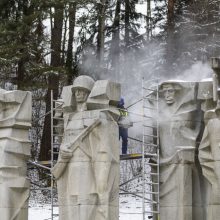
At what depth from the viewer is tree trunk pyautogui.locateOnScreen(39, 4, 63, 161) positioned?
83.5 feet

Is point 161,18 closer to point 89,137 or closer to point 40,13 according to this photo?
point 40,13

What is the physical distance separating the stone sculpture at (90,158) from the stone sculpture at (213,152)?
5.99 ft

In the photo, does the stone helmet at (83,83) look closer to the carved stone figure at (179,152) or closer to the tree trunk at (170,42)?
the carved stone figure at (179,152)

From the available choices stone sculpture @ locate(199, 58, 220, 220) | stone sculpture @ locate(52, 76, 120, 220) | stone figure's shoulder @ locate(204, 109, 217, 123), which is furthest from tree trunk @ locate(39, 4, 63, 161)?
stone figure's shoulder @ locate(204, 109, 217, 123)

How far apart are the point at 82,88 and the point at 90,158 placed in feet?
5.04

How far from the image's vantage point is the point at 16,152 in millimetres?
17703

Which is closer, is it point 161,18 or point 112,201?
point 112,201

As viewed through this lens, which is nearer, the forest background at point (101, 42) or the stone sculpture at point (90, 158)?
the stone sculpture at point (90, 158)

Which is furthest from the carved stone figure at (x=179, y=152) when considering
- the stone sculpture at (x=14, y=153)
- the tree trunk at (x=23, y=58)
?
the tree trunk at (x=23, y=58)

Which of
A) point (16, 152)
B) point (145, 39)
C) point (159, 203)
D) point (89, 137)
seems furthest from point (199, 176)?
point (145, 39)

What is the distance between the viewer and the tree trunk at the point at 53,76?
2545 centimetres

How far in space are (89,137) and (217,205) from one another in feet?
9.69

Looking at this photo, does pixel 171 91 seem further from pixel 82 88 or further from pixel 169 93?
pixel 82 88

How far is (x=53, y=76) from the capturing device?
85.9ft
